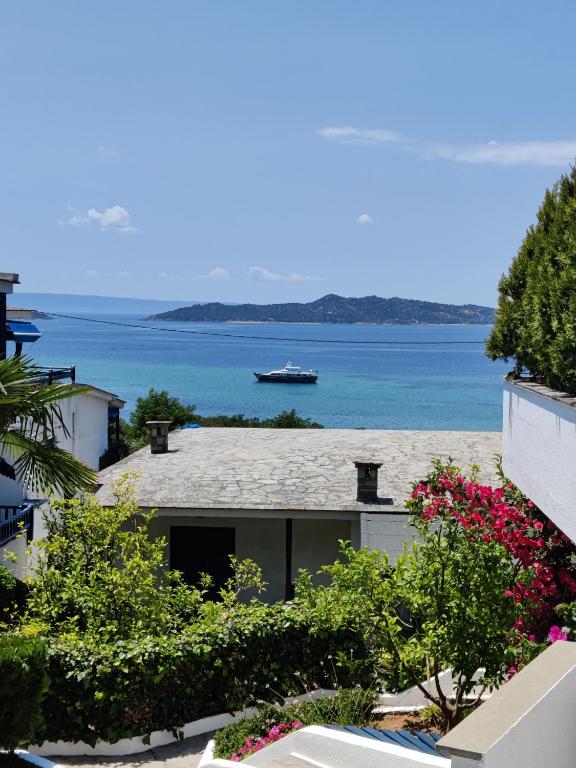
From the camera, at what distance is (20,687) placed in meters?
9.37

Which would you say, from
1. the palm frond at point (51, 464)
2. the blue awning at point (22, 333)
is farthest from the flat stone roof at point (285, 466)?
the palm frond at point (51, 464)

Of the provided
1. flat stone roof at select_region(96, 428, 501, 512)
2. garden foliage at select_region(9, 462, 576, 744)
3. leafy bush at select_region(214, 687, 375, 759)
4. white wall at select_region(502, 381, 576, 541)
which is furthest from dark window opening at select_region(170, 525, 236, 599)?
white wall at select_region(502, 381, 576, 541)

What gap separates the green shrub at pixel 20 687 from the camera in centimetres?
927

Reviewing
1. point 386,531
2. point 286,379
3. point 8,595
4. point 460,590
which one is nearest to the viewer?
point 460,590

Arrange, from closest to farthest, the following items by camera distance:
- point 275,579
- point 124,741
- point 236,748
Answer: point 236,748
point 124,741
point 275,579

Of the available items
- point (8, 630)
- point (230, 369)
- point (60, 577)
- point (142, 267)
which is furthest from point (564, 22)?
point (230, 369)

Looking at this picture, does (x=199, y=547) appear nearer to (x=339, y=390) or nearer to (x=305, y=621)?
(x=305, y=621)

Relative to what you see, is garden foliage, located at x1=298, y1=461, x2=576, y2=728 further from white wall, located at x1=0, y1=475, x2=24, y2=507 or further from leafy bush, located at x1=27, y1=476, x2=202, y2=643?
white wall, located at x1=0, y1=475, x2=24, y2=507

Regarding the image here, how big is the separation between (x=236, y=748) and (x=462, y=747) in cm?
598

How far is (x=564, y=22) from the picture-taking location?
46.4 feet

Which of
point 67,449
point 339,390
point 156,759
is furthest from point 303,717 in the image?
point 339,390

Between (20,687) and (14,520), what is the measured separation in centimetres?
854

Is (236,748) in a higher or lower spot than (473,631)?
lower

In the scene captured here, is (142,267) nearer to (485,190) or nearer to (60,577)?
(485,190)
